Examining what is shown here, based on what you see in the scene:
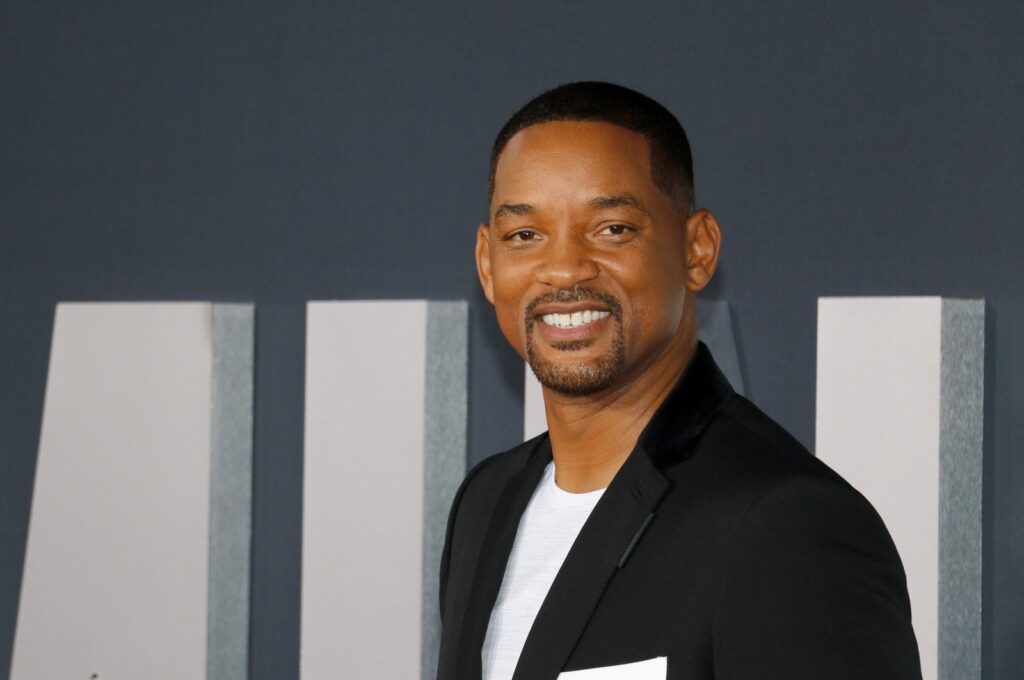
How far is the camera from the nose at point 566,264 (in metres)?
1.25

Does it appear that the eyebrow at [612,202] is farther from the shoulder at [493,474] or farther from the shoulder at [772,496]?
the shoulder at [493,474]

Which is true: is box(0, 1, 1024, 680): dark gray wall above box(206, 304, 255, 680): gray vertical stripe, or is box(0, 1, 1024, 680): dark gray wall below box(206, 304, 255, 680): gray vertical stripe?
above

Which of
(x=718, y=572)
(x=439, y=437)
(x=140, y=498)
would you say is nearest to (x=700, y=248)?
(x=718, y=572)

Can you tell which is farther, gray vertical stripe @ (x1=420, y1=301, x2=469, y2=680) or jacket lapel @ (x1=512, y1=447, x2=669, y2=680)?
gray vertical stripe @ (x1=420, y1=301, x2=469, y2=680)

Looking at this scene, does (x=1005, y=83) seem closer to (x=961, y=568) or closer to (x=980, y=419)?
(x=980, y=419)

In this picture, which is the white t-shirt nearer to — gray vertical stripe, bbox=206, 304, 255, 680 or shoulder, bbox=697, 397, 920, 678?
shoulder, bbox=697, 397, 920, 678

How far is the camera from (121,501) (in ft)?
8.32

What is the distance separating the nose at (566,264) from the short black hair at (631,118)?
12 centimetres

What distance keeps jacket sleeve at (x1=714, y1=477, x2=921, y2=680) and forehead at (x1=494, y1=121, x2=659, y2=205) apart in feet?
1.18

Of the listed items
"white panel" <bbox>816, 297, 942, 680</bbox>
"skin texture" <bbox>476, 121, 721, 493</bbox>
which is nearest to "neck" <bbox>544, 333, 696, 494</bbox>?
"skin texture" <bbox>476, 121, 721, 493</bbox>

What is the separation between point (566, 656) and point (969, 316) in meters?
0.97

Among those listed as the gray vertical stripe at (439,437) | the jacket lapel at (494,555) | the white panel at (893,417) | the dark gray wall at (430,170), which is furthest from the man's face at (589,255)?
the gray vertical stripe at (439,437)

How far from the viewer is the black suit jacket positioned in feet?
3.43

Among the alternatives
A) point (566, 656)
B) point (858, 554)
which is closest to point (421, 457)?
point (566, 656)
